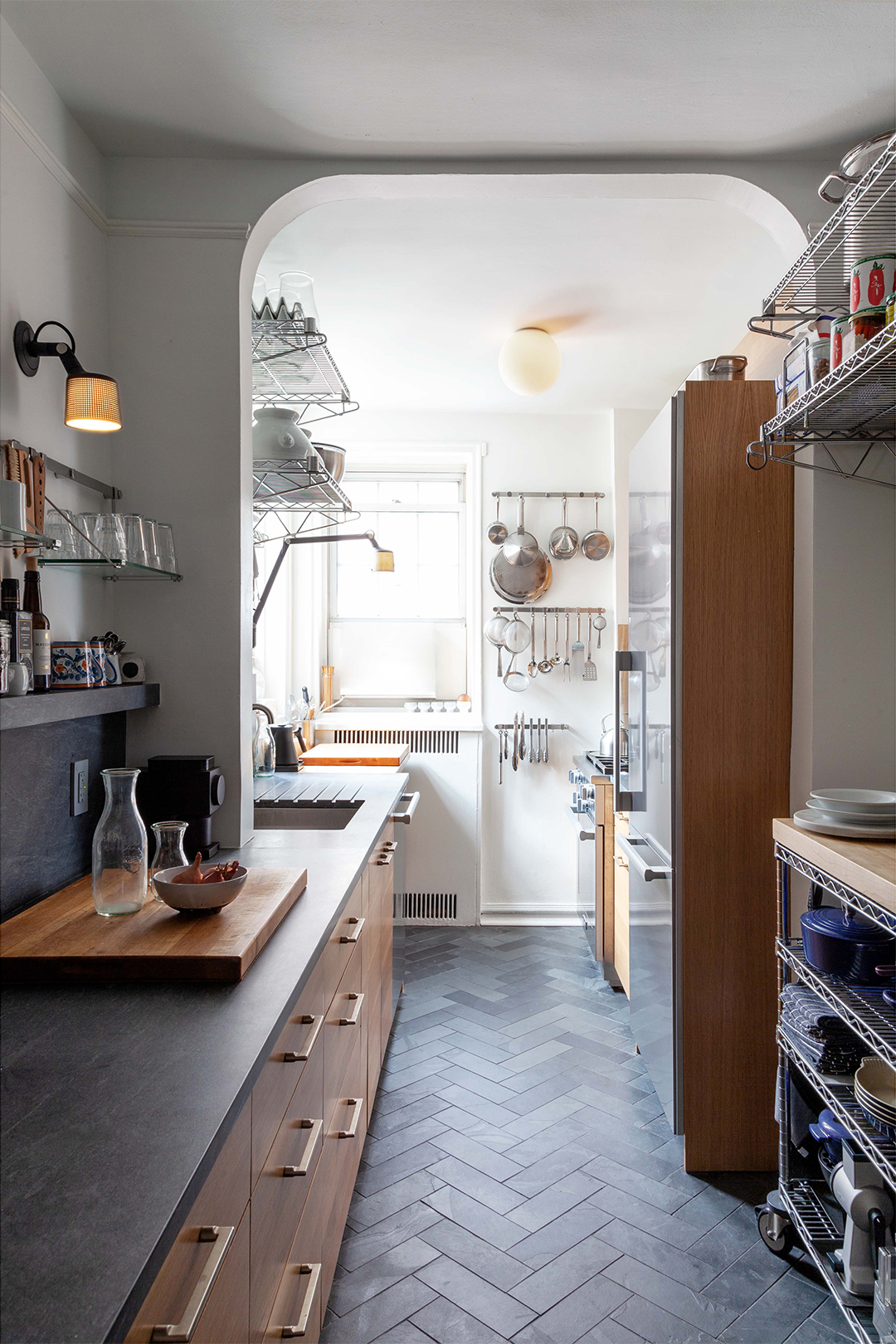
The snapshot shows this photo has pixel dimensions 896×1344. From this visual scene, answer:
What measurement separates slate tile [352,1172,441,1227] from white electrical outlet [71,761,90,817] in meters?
1.14

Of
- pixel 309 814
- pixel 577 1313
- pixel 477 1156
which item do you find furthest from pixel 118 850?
pixel 477 1156

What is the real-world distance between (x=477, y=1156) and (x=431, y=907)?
2.05m

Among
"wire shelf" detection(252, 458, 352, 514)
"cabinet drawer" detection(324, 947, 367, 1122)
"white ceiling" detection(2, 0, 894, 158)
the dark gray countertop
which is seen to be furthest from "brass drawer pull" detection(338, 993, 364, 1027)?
"white ceiling" detection(2, 0, 894, 158)

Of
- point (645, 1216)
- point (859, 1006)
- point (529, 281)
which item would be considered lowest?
point (645, 1216)

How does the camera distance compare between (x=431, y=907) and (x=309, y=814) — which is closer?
(x=309, y=814)

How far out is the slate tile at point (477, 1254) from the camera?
5.76 ft

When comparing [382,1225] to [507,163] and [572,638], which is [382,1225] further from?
[572,638]

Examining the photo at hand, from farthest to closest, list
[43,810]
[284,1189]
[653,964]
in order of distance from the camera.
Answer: [653,964] < [43,810] < [284,1189]

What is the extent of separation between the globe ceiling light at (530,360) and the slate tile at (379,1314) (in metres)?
2.86

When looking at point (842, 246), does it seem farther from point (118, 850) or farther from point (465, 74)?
point (118, 850)

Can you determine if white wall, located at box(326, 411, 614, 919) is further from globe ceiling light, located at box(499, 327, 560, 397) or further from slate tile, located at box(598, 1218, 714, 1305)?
slate tile, located at box(598, 1218, 714, 1305)

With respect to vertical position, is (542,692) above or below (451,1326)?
above

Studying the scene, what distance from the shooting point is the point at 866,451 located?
1975 mm

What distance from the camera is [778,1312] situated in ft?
5.45
